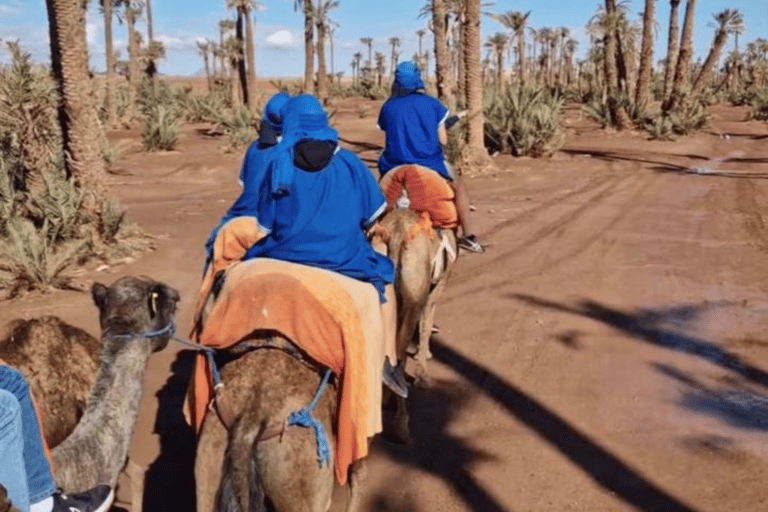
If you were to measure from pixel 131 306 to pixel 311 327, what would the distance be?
0.74m

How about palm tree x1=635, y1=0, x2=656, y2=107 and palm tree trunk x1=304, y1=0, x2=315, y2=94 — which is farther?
palm tree trunk x1=304, y1=0, x2=315, y2=94

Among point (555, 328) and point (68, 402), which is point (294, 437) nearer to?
point (68, 402)

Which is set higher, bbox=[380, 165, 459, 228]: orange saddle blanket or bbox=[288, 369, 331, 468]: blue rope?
bbox=[380, 165, 459, 228]: orange saddle blanket

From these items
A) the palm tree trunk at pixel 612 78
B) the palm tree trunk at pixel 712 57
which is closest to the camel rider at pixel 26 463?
the palm tree trunk at pixel 612 78

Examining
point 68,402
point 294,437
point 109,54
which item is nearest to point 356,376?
point 294,437

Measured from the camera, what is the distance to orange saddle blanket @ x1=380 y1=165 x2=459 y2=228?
6516mm

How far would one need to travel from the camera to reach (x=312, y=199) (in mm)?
3775

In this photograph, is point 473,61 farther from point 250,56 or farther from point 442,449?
point 250,56

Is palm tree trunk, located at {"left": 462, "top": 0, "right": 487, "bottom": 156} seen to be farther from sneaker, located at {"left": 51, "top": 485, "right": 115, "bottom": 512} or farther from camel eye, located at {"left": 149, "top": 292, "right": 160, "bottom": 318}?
sneaker, located at {"left": 51, "top": 485, "right": 115, "bottom": 512}

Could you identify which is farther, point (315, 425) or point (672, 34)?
point (672, 34)

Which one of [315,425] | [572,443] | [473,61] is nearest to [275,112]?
[315,425]

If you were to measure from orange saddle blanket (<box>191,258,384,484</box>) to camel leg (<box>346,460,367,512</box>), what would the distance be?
2.26 ft

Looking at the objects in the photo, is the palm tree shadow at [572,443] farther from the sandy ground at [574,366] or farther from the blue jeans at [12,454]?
the blue jeans at [12,454]

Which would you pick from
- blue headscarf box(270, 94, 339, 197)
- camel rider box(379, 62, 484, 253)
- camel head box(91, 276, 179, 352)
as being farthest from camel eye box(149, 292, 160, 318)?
camel rider box(379, 62, 484, 253)
